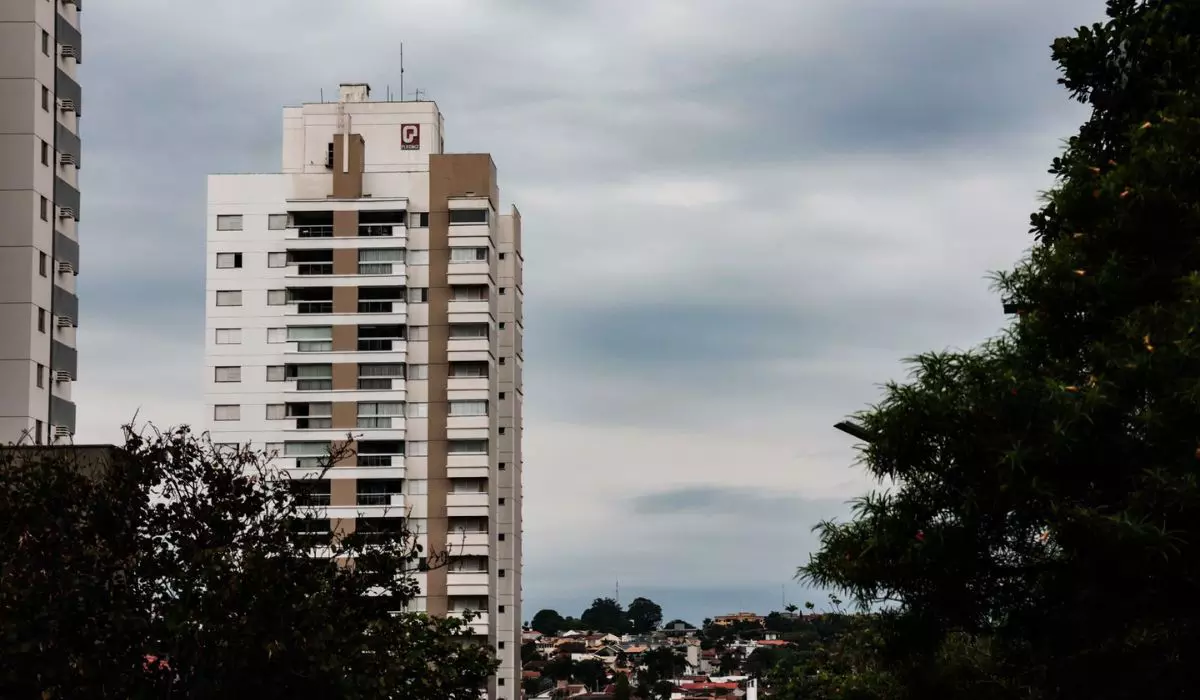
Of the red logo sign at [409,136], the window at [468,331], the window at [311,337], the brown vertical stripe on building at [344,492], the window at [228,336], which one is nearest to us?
the brown vertical stripe on building at [344,492]

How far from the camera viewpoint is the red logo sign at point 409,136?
94812 millimetres

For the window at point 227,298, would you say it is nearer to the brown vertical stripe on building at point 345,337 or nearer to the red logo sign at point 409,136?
the brown vertical stripe on building at point 345,337

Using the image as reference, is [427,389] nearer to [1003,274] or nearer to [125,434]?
[125,434]

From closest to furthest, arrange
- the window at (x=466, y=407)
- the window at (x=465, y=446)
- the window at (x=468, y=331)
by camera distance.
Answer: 1. the window at (x=465, y=446)
2. the window at (x=466, y=407)
3. the window at (x=468, y=331)

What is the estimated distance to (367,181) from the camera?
94375 millimetres

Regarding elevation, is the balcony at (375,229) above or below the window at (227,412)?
above

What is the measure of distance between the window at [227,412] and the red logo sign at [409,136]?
16.1m

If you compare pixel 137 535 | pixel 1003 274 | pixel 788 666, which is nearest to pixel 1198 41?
pixel 1003 274

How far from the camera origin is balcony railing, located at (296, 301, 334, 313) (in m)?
94.2

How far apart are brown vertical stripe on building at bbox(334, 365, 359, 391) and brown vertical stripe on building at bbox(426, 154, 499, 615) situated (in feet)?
12.7

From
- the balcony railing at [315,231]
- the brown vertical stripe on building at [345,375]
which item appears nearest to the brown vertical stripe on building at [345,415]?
the brown vertical stripe on building at [345,375]

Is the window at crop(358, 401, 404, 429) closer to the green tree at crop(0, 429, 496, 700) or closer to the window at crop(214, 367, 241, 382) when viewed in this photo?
the window at crop(214, 367, 241, 382)

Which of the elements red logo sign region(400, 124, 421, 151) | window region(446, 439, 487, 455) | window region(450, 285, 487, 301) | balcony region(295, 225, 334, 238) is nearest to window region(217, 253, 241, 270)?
balcony region(295, 225, 334, 238)

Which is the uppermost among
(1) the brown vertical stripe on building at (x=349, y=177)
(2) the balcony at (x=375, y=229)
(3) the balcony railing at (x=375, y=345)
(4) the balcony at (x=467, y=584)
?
(1) the brown vertical stripe on building at (x=349, y=177)
